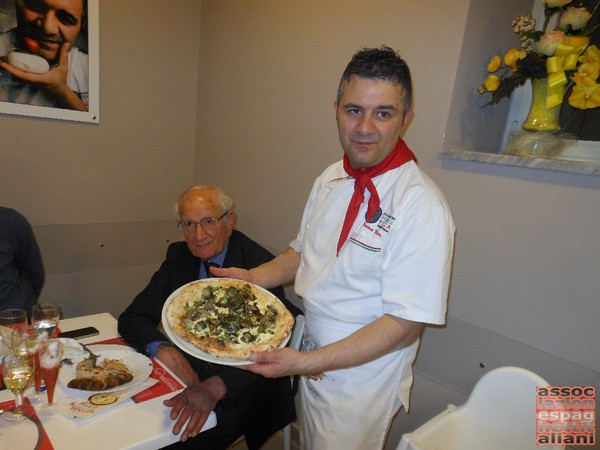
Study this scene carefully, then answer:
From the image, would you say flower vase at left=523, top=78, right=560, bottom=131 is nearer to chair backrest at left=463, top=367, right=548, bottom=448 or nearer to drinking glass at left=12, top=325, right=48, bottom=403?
chair backrest at left=463, top=367, right=548, bottom=448

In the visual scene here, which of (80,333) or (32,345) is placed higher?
(32,345)

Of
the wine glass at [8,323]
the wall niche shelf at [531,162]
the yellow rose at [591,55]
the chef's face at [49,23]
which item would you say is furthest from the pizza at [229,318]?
the chef's face at [49,23]

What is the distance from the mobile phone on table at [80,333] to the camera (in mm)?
1396

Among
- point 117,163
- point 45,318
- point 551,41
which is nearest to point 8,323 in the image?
point 45,318

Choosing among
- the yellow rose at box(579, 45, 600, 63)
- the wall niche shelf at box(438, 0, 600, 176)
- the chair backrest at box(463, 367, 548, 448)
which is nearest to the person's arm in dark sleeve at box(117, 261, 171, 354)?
the chair backrest at box(463, 367, 548, 448)

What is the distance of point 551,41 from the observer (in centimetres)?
129

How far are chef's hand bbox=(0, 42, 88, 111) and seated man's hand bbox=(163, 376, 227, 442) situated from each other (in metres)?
1.85

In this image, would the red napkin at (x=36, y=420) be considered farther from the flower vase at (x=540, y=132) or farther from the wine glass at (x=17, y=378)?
the flower vase at (x=540, y=132)

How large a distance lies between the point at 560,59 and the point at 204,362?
1717 mm

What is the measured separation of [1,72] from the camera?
1961 millimetres

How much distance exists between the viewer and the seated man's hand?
1.04 m

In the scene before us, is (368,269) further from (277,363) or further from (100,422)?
(100,422)

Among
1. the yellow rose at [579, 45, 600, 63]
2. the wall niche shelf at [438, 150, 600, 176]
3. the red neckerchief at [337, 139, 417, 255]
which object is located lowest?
the red neckerchief at [337, 139, 417, 255]

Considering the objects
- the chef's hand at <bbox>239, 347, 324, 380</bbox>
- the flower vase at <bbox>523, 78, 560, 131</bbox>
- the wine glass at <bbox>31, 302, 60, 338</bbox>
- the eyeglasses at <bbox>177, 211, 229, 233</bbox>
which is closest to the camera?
the chef's hand at <bbox>239, 347, 324, 380</bbox>
